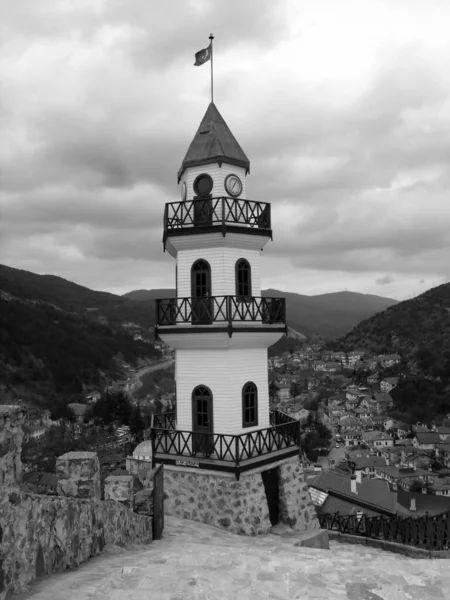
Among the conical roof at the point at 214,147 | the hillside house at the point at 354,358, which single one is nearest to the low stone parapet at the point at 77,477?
the conical roof at the point at 214,147

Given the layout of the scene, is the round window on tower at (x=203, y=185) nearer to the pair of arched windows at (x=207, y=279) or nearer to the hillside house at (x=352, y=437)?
the pair of arched windows at (x=207, y=279)

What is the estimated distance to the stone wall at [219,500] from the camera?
13453 mm

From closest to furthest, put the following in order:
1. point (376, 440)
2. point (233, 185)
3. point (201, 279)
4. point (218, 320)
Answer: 1. point (218, 320)
2. point (201, 279)
3. point (233, 185)
4. point (376, 440)

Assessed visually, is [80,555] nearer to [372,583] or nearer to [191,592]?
[191,592]

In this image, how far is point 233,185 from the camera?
51.9 ft

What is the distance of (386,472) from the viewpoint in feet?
261

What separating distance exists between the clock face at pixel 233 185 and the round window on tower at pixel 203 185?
1.70ft

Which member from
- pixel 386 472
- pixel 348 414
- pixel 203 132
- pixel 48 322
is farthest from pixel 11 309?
pixel 203 132

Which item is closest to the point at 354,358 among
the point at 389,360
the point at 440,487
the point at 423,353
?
the point at 389,360

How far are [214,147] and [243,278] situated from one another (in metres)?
4.11

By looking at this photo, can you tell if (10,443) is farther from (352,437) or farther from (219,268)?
(352,437)

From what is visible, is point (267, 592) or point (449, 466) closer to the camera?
point (267, 592)

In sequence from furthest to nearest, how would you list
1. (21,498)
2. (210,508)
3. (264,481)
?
(264,481) < (210,508) < (21,498)

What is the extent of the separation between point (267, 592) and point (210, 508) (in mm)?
7714
